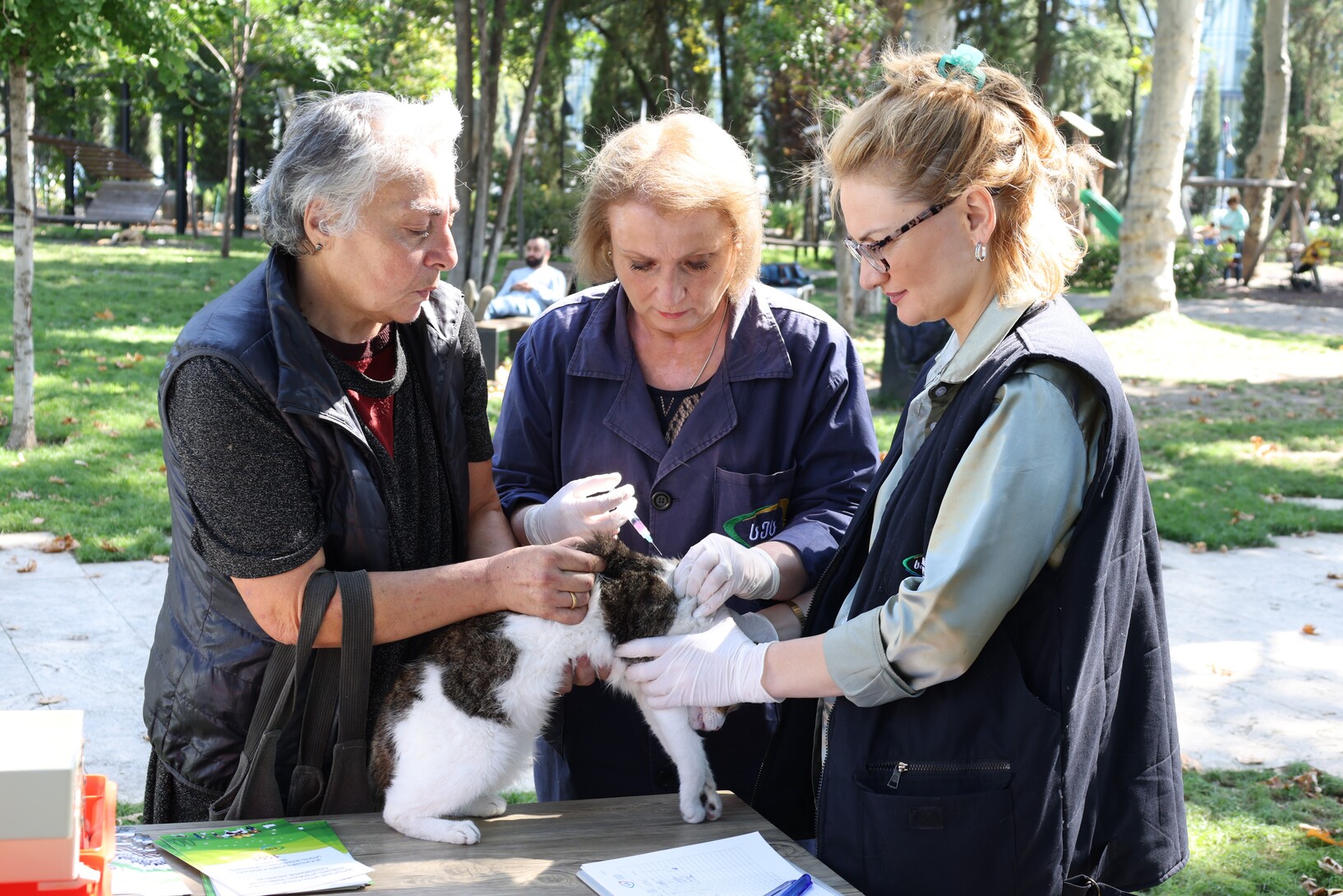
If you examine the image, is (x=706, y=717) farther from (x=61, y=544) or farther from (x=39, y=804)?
(x=61, y=544)

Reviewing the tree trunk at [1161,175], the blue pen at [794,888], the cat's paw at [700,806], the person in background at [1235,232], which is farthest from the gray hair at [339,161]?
the person in background at [1235,232]

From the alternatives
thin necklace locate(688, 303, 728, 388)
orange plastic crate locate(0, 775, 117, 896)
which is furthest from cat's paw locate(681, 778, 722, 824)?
orange plastic crate locate(0, 775, 117, 896)

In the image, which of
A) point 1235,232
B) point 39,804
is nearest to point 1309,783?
point 39,804

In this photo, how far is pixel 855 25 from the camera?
44.3ft

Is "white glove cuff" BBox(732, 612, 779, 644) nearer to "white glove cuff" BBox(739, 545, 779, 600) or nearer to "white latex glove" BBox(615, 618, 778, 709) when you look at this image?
"white glove cuff" BBox(739, 545, 779, 600)

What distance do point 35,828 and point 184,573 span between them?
2.66 ft

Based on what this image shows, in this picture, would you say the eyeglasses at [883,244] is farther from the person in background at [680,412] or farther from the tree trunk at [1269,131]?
the tree trunk at [1269,131]

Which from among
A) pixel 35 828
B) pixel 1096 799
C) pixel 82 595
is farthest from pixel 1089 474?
pixel 82 595

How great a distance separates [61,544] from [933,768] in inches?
240

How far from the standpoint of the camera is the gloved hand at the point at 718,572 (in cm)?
216

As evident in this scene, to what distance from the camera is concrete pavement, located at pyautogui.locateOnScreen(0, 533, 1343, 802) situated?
4516 mm

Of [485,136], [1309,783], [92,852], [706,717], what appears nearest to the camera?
[92,852]

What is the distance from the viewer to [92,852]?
142cm

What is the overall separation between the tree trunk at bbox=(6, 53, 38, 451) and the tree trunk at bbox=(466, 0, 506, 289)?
211 inches
